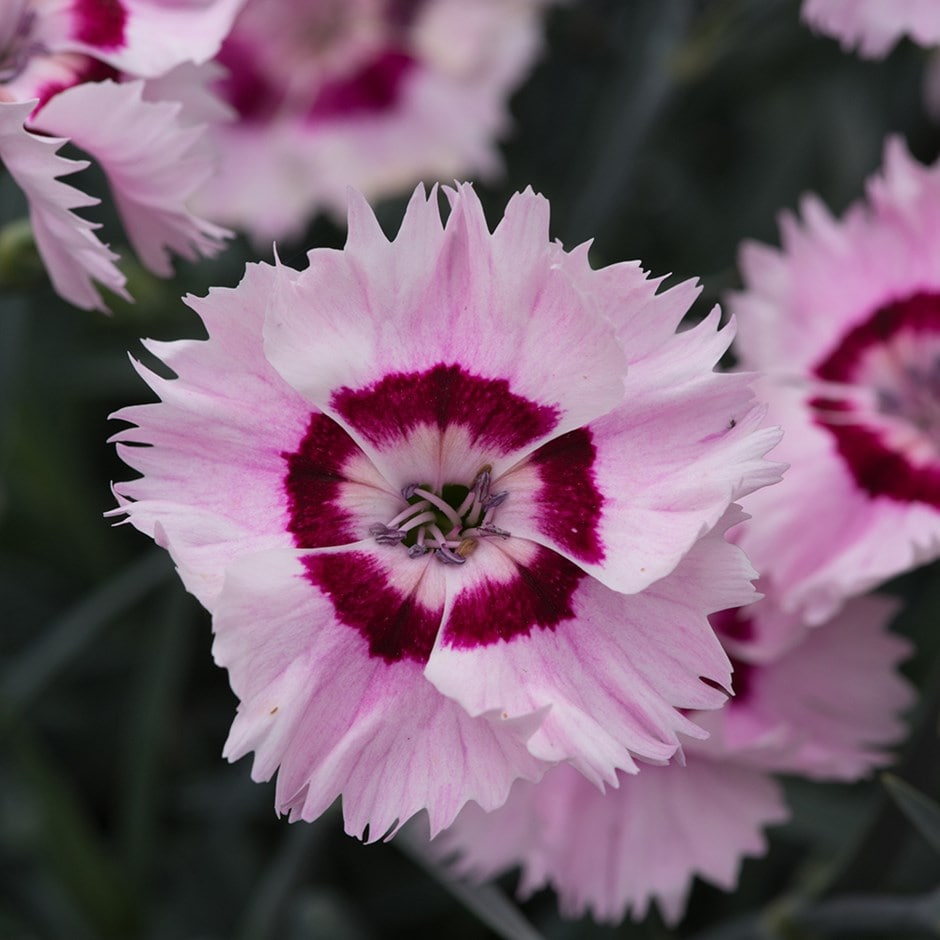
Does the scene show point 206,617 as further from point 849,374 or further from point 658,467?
point 658,467

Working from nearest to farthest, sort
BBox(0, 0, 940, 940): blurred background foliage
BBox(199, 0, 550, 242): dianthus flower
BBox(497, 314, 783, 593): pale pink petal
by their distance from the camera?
BBox(497, 314, 783, 593): pale pink petal < BBox(0, 0, 940, 940): blurred background foliage < BBox(199, 0, 550, 242): dianthus flower

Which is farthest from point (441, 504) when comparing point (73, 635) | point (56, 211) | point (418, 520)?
point (73, 635)

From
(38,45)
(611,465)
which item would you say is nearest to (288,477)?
(611,465)

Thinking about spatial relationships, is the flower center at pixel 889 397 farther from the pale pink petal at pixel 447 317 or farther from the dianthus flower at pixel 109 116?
the dianthus flower at pixel 109 116

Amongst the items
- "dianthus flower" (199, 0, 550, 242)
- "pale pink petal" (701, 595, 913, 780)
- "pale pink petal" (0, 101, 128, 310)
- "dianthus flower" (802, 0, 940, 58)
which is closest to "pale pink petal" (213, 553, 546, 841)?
"pale pink petal" (0, 101, 128, 310)

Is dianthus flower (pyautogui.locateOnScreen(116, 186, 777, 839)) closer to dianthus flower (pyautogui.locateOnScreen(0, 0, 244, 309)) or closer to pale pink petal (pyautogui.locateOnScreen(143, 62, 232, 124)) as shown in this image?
dianthus flower (pyautogui.locateOnScreen(0, 0, 244, 309))
